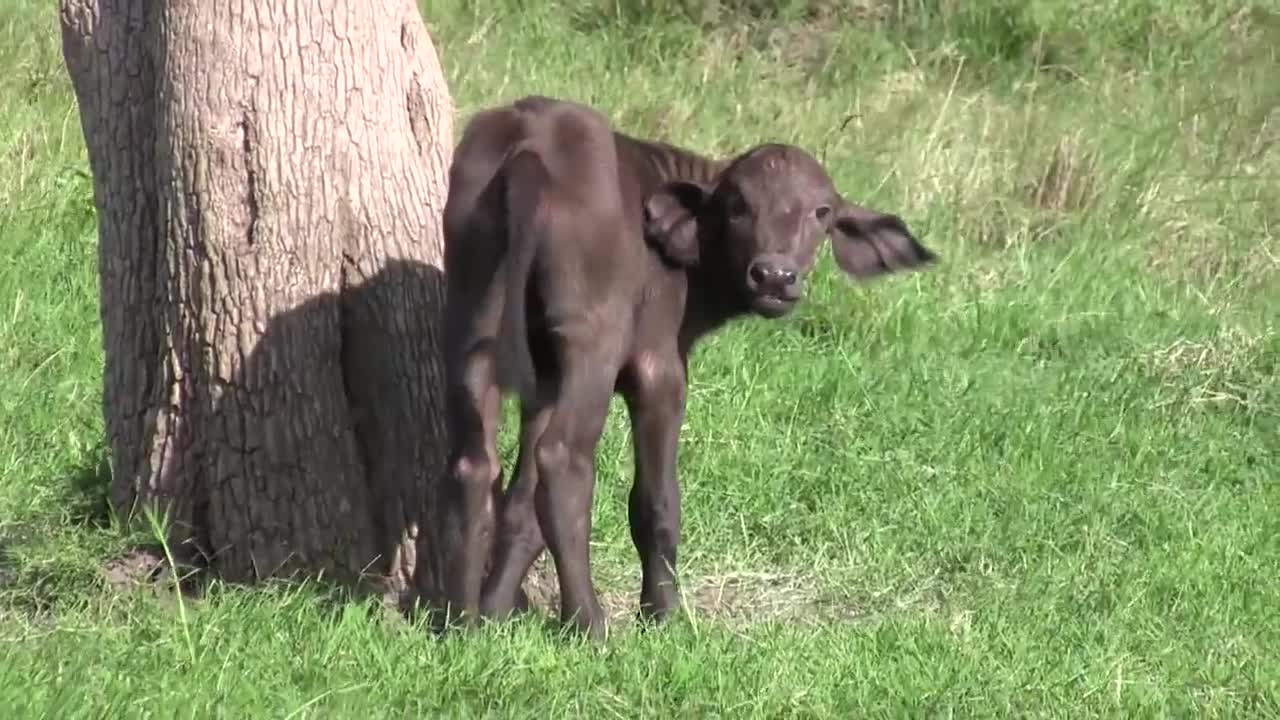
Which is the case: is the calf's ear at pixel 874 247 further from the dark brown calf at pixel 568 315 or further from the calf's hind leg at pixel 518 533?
the calf's hind leg at pixel 518 533

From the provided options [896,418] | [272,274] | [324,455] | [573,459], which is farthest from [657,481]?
[896,418]

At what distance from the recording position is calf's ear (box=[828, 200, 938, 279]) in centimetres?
677

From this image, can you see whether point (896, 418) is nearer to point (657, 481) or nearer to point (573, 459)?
point (657, 481)

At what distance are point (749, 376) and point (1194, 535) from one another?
2.05 meters

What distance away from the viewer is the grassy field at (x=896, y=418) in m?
5.38


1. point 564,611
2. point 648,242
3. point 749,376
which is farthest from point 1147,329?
point 564,611

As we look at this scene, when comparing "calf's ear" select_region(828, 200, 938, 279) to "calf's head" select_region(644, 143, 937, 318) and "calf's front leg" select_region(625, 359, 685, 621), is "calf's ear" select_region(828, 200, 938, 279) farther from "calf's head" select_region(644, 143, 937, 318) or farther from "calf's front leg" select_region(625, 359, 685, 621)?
"calf's front leg" select_region(625, 359, 685, 621)

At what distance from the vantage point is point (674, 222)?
629 cm

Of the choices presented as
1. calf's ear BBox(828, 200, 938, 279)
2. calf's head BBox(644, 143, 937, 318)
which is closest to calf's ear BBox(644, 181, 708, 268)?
calf's head BBox(644, 143, 937, 318)

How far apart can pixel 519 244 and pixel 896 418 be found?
120 inches

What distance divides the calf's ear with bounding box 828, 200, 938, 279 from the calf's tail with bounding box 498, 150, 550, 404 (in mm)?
1493

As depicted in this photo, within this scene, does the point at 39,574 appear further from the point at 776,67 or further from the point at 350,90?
the point at 776,67

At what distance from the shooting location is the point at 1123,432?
8.18 metres

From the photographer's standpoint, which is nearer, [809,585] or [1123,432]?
[809,585]
